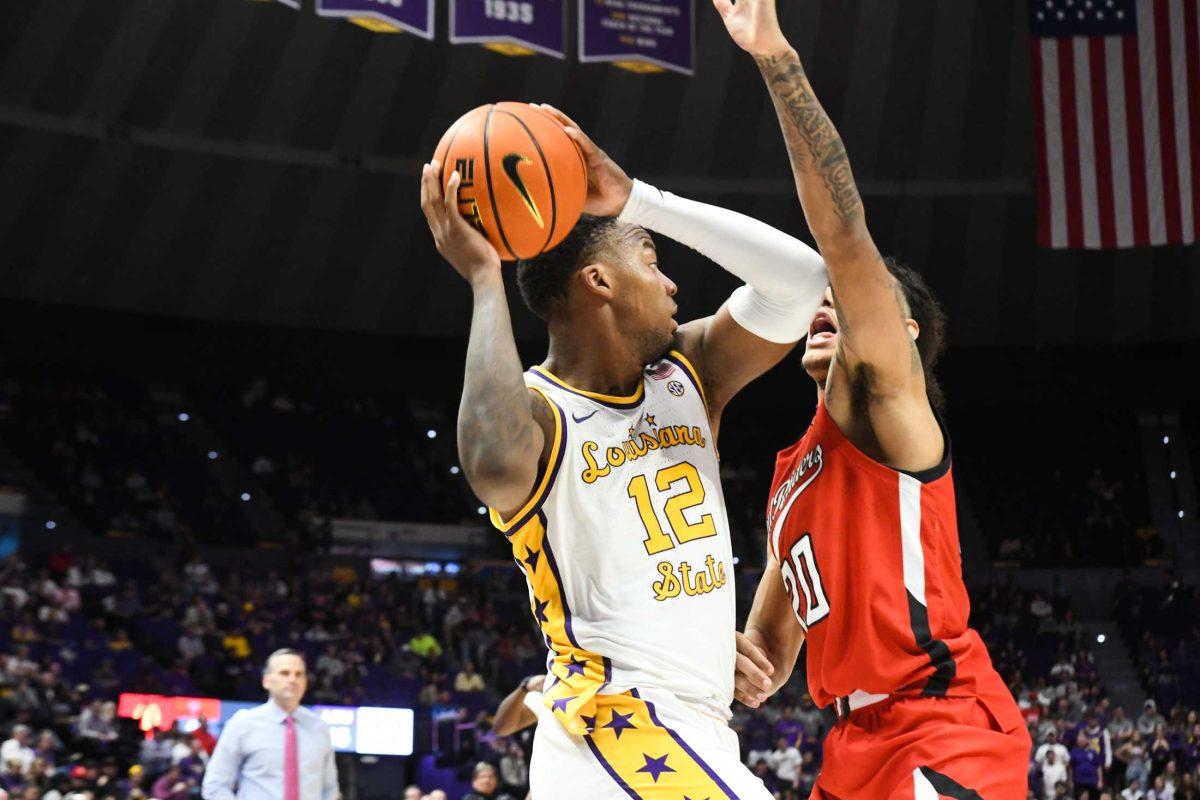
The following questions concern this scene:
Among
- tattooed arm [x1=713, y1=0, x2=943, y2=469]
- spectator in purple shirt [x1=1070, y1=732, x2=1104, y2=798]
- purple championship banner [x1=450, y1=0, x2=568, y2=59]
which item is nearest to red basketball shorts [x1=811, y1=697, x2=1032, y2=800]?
tattooed arm [x1=713, y1=0, x2=943, y2=469]

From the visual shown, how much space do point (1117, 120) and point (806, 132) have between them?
537 inches

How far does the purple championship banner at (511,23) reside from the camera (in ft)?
40.6

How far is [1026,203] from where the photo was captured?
72.9ft

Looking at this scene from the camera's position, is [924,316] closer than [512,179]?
No

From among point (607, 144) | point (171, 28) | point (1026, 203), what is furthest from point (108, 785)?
point (1026, 203)

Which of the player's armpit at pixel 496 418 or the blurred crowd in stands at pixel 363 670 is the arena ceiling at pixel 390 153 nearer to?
the blurred crowd in stands at pixel 363 670

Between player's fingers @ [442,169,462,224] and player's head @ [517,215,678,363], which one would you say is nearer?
player's fingers @ [442,169,462,224]

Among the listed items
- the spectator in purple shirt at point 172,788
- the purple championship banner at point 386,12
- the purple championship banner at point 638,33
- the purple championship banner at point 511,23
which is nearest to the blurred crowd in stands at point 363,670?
the spectator in purple shirt at point 172,788

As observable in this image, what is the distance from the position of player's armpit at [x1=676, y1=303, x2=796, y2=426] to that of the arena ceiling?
1579 centimetres

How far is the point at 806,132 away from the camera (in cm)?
296

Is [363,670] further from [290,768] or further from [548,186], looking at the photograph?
[548,186]

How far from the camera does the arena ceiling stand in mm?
19188

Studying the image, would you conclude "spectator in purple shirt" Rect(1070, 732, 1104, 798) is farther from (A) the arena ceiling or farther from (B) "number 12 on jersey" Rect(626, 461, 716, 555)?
(B) "number 12 on jersey" Rect(626, 461, 716, 555)

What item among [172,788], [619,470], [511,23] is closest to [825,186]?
[619,470]
